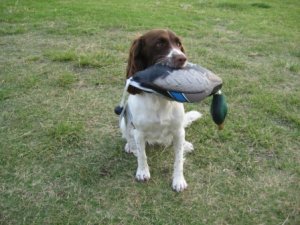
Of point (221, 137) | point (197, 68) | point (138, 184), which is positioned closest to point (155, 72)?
point (197, 68)

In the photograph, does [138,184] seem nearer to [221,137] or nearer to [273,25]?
[221,137]

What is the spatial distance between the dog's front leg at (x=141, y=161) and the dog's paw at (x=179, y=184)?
218 millimetres

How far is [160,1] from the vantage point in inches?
355

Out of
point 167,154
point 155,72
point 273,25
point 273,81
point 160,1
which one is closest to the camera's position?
point 155,72

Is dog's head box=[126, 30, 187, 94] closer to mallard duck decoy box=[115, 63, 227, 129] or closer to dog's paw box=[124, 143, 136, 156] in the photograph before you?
mallard duck decoy box=[115, 63, 227, 129]

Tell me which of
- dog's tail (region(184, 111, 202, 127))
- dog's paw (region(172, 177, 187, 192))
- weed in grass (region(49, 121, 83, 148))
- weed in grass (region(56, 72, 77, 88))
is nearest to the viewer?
dog's paw (region(172, 177, 187, 192))

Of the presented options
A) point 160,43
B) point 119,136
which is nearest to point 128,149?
point 119,136

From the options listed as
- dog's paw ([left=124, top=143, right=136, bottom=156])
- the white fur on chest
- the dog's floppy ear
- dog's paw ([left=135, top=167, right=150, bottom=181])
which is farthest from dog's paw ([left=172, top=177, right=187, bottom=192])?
the dog's floppy ear

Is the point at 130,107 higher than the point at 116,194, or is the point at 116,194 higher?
the point at 130,107

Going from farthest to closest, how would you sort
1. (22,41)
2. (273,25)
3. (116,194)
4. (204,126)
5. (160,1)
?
(160,1), (273,25), (22,41), (204,126), (116,194)

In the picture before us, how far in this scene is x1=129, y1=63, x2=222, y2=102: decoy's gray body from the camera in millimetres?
2324

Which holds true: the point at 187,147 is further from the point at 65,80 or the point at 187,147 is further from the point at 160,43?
the point at 65,80

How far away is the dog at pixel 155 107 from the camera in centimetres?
260

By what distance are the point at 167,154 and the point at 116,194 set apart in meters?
0.63
